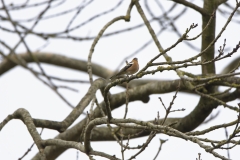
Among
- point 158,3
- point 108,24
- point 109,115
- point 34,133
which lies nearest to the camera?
point 109,115

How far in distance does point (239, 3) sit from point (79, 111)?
174cm

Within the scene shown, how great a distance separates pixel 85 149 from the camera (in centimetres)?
298

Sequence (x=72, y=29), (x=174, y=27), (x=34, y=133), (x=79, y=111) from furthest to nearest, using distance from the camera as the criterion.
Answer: (x=174, y=27), (x=72, y=29), (x=79, y=111), (x=34, y=133)

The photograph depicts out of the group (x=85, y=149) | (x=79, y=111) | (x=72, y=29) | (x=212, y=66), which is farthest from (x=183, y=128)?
(x=85, y=149)

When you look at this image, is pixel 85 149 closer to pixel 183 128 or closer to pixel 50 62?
pixel 183 128

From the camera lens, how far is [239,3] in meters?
2.91

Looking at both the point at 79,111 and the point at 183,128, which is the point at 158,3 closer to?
the point at 183,128

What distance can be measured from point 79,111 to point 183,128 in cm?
133

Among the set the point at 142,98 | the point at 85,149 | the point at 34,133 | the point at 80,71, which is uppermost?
the point at 80,71

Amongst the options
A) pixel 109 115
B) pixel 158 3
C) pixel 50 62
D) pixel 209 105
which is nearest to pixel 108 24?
pixel 209 105

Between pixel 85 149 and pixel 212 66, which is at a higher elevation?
pixel 212 66

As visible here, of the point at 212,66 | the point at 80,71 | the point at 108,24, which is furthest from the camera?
the point at 80,71

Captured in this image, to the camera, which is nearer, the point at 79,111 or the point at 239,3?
the point at 239,3

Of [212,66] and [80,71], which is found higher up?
[80,71]
